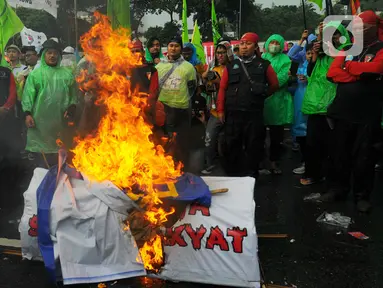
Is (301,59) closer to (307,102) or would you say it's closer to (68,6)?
(307,102)

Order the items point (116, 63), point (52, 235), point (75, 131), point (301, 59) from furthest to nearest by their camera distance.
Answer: point (301, 59)
point (75, 131)
point (116, 63)
point (52, 235)

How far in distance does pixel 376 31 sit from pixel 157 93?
2.72 meters

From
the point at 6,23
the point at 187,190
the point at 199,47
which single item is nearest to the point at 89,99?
the point at 187,190

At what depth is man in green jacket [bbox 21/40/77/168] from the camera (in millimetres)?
5078

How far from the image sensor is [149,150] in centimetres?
345

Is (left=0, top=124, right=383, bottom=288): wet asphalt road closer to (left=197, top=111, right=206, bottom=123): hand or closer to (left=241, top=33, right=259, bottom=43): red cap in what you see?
(left=197, top=111, right=206, bottom=123): hand

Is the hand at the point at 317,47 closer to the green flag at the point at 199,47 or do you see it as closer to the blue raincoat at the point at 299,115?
the blue raincoat at the point at 299,115

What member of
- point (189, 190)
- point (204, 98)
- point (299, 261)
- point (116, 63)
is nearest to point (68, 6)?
point (116, 63)

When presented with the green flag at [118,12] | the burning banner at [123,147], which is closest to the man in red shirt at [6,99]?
the burning banner at [123,147]

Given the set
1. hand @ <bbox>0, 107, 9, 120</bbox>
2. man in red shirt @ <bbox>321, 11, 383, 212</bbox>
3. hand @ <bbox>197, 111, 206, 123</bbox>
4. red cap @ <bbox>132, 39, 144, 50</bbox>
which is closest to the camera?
man in red shirt @ <bbox>321, 11, 383, 212</bbox>

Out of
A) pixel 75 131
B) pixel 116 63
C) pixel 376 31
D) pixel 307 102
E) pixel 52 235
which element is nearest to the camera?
pixel 52 235

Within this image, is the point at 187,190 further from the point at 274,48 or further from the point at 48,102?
the point at 274,48

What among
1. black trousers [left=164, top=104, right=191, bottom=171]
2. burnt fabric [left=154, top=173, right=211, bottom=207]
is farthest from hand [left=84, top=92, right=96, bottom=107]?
burnt fabric [left=154, top=173, right=211, bottom=207]

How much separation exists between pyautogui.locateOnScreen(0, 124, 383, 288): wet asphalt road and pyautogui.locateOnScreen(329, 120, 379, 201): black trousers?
26 centimetres
